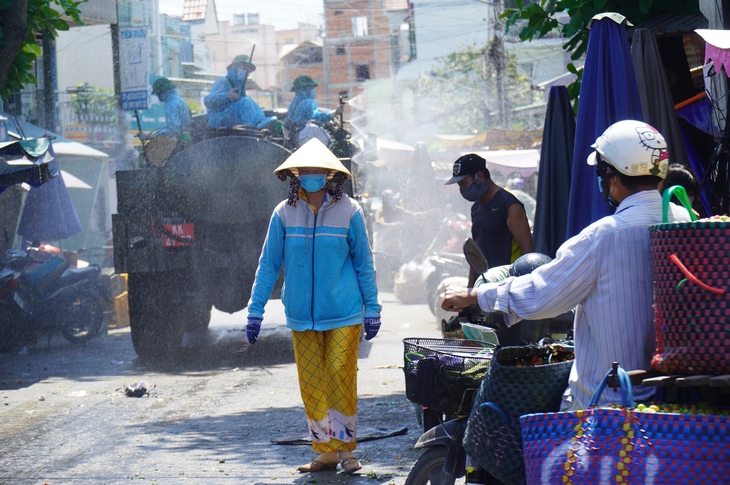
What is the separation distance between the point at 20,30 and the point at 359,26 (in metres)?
60.9

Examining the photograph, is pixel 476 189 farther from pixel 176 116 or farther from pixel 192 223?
pixel 176 116

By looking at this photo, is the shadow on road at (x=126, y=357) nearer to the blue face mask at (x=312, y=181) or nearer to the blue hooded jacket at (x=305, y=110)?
the blue hooded jacket at (x=305, y=110)

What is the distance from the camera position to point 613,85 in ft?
17.2

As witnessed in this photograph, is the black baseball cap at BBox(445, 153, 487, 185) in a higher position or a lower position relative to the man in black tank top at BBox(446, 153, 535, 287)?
higher

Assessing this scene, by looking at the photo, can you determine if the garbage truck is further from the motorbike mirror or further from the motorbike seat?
the motorbike mirror

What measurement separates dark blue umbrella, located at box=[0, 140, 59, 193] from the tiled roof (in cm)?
4286

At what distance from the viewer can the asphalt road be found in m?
5.49

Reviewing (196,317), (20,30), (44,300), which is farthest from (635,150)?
Answer: (44,300)

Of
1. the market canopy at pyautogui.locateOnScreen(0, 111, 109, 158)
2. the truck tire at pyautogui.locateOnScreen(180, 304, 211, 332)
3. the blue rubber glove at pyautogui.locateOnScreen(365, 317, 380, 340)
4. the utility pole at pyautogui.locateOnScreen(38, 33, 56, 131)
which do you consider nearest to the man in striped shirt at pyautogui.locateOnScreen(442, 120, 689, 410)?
the blue rubber glove at pyautogui.locateOnScreen(365, 317, 380, 340)

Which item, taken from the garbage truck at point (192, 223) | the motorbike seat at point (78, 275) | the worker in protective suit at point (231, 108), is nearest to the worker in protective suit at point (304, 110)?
the worker in protective suit at point (231, 108)

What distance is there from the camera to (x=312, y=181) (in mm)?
5641

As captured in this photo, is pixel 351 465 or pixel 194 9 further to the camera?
pixel 194 9

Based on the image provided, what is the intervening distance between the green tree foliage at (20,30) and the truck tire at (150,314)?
7.93 feet

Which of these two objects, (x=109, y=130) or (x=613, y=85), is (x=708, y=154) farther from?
(x=109, y=130)
